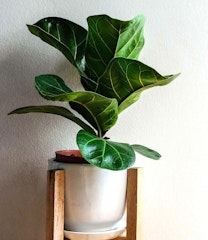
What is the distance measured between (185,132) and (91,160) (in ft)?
1.21

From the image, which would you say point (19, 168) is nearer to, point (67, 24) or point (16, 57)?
point (16, 57)

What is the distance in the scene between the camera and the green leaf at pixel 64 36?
2.65ft

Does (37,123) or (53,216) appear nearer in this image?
(53,216)

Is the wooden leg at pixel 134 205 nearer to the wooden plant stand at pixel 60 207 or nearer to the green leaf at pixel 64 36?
the wooden plant stand at pixel 60 207

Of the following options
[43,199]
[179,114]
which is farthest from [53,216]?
[179,114]

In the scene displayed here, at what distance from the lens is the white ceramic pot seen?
0.78m

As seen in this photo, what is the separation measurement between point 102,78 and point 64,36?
147 millimetres

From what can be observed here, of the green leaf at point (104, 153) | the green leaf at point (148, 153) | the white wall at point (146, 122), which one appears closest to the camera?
the green leaf at point (104, 153)

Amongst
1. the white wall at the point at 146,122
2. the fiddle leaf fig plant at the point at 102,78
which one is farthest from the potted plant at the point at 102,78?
the white wall at the point at 146,122

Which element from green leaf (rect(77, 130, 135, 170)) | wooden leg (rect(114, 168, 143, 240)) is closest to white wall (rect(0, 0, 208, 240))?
wooden leg (rect(114, 168, 143, 240))

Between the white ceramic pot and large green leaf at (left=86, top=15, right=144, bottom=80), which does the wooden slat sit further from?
large green leaf at (left=86, top=15, right=144, bottom=80)

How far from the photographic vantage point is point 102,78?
76 cm

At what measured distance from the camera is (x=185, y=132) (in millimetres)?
950

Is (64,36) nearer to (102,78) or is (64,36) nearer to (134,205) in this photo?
(102,78)
